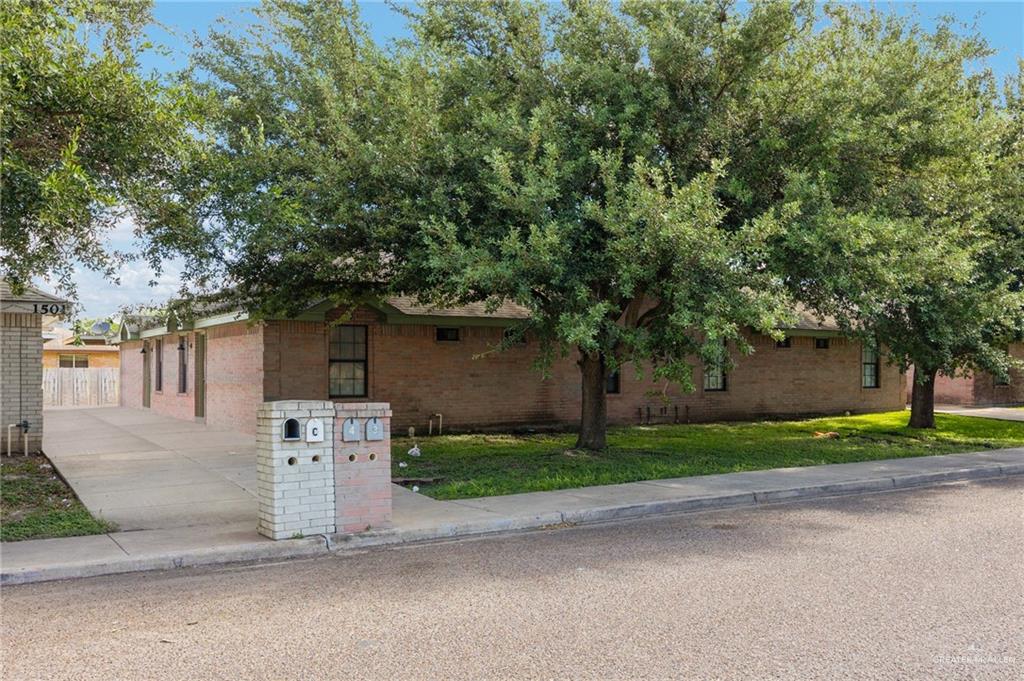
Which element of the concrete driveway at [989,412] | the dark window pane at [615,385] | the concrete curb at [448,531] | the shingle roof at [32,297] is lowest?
the concrete driveway at [989,412]

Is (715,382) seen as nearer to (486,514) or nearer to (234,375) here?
(234,375)

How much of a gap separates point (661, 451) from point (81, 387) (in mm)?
28530

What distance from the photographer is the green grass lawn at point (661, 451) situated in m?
12.4

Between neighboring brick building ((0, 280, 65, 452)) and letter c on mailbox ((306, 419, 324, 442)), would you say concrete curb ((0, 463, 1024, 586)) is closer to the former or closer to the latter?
letter c on mailbox ((306, 419, 324, 442))

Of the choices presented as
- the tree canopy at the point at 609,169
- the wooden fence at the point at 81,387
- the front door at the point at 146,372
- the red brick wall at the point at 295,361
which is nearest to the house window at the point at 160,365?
the front door at the point at 146,372

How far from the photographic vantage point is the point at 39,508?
1013cm

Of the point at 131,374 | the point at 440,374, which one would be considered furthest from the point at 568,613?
the point at 131,374

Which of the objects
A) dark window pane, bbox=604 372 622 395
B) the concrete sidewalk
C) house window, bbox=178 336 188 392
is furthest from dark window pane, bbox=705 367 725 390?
house window, bbox=178 336 188 392

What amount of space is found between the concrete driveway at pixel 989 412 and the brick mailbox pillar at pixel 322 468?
23130 millimetres

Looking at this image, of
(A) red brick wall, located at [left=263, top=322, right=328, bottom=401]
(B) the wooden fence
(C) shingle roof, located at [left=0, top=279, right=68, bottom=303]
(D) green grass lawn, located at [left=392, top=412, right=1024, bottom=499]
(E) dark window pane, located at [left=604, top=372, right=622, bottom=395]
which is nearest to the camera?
(D) green grass lawn, located at [left=392, top=412, right=1024, bottom=499]

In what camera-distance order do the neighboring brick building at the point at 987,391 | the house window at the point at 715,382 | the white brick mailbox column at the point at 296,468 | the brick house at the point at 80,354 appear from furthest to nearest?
the brick house at the point at 80,354, the neighboring brick building at the point at 987,391, the house window at the point at 715,382, the white brick mailbox column at the point at 296,468

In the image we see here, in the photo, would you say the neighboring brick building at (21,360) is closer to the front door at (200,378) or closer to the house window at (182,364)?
the front door at (200,378)

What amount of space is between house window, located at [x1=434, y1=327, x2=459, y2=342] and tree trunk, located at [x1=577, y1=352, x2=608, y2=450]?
505 cm

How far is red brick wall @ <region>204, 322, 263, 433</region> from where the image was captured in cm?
1811
